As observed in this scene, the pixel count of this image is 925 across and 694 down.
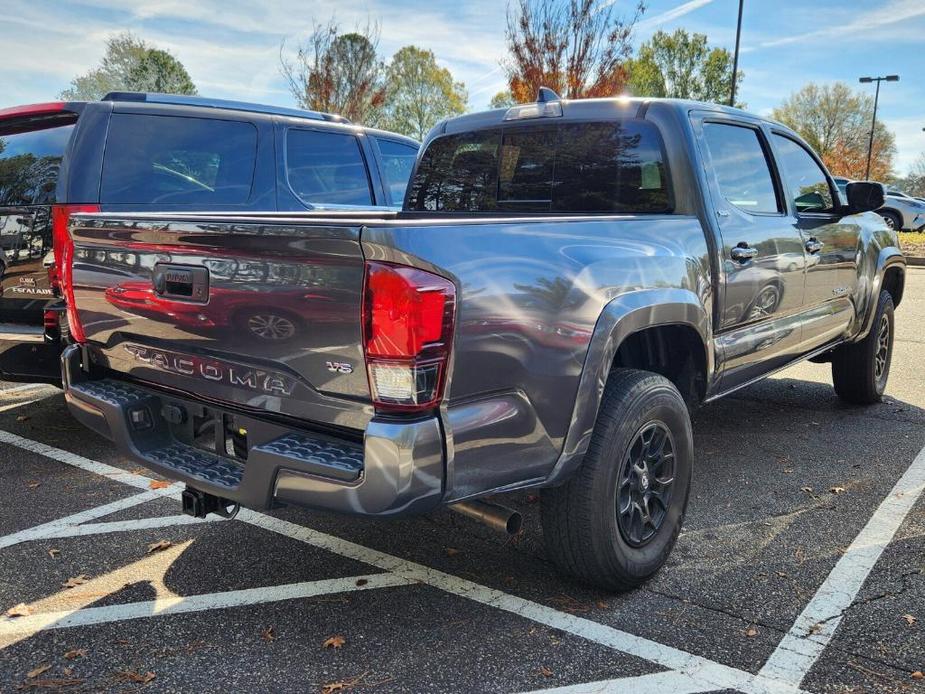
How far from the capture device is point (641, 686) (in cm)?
250

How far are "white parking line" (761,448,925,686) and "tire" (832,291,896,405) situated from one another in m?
1.65

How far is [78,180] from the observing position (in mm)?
4582

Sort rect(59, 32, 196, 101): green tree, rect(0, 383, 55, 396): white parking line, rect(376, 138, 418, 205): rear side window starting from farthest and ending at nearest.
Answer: rect(59, 32, 196, 101): green tree → rect(376, 138, 418, 205): rear side window → rect(0, 383, 55, 396): white parking line

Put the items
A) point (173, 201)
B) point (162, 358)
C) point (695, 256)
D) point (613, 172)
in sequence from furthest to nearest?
point (173, 201) < point (613, 172) < point (695, 256) < point (162, 358)

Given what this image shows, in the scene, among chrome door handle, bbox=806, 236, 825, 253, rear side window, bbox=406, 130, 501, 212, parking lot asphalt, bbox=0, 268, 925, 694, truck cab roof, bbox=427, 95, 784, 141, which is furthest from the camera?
chrome door handle, bbox=806, 236, 825, 253

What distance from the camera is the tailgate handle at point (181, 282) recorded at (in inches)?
102

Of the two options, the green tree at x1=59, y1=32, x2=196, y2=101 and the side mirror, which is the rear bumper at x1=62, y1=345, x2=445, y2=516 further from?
the green tree at x1=59, y1=32, x2=196, y2=101

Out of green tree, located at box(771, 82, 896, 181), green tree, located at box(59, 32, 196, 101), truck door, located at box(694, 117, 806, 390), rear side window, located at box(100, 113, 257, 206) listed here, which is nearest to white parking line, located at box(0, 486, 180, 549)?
rear side window, located at box(100, 113, 257, 206)

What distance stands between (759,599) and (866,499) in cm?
140

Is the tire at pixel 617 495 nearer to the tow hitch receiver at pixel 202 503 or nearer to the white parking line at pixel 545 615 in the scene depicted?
the white parking line at pixel 545 615

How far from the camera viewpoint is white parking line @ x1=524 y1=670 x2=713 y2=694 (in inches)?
97.3

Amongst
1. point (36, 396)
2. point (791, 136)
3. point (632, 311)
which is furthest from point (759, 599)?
point (36, 396)

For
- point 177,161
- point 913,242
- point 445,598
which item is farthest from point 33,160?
point 913,242

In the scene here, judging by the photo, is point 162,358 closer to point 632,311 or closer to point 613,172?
point 632,311
